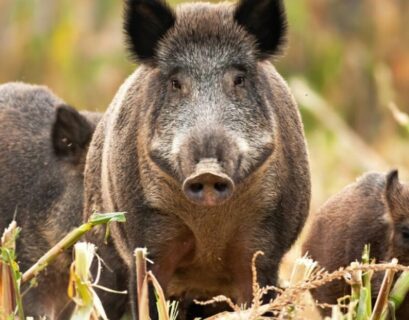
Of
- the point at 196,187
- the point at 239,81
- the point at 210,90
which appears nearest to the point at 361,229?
the point at 239,81

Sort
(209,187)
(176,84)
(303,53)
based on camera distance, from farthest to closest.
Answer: (303,53) < (176,84) < (209,187)

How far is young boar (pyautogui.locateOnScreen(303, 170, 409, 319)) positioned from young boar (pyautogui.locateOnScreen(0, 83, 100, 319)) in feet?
5.54

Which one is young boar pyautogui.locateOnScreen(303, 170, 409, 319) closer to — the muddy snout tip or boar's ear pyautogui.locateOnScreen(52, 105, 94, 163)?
boar's ear pyautogui.locateOnScreen(52, 105, 94, 163)

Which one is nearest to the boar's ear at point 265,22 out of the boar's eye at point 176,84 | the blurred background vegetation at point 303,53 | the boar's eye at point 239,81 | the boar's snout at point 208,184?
the boar's eye at point 239,81

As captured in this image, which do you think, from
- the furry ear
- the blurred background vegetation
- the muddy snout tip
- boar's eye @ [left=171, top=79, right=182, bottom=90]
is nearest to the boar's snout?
the muddy snout tip

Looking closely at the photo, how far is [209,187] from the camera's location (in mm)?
6672

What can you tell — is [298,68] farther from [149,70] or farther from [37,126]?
[149,70]

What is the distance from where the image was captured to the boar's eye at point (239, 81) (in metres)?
7.33

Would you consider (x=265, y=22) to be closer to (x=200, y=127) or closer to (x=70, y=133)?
(x=200, y=127)

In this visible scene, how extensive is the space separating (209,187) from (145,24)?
1.31 metres

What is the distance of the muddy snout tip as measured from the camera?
6.65 metres

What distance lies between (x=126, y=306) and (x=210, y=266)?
61.1 inches

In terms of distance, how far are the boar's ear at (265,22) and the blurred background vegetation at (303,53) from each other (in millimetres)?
8014

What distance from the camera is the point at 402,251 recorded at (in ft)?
27.5
